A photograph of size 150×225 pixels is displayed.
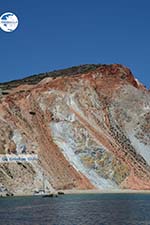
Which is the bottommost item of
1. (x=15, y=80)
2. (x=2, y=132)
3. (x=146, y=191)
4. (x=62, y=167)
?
(x=146, y=191)

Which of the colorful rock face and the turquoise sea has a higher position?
the colorful rock face

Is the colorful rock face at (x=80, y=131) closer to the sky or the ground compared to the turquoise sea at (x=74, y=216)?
closer to the sky

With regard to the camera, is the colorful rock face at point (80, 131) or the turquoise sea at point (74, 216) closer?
the turquoise sea at point (74, 216)

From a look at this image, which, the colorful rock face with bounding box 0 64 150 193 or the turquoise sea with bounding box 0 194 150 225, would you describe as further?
the colorful rock face with bounding box 0 64 150 193

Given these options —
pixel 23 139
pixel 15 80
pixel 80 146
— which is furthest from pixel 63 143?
pixel 15 80

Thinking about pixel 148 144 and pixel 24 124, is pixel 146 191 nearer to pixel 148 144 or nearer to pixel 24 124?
pixel 148 144

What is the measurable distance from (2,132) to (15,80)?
67.8 metres

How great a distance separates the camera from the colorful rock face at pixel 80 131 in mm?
128750

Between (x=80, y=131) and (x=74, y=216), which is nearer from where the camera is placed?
(x=74, y=216)

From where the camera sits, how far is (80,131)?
474 ft

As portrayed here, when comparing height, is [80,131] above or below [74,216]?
above

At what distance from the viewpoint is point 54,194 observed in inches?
4764

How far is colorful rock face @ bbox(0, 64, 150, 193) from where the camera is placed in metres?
129

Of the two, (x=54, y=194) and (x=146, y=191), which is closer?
(x=54, y=194)
